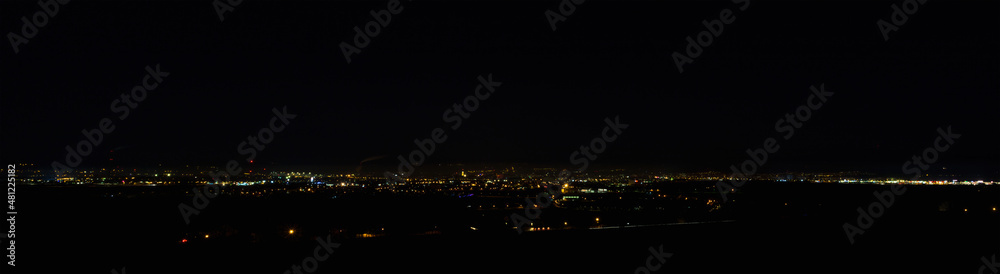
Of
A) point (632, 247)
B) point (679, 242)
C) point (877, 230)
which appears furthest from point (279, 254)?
point (877, 230)

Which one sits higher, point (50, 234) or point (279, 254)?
point (50, 234)

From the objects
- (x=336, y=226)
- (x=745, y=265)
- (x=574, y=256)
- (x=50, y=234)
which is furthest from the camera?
(x=336, y=226)

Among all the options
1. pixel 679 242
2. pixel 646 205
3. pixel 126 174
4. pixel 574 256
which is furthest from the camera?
pixel 126 174

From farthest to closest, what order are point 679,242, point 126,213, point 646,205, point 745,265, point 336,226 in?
1. point 646,205
2. point 126,213
3. point 336,226
4. point 679,242
5. point 745,265

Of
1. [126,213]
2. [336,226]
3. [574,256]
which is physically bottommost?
[574,256]

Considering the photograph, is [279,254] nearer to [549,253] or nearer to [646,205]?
[549,253]

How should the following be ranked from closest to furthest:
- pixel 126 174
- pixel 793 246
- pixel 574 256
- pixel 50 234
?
pixel 574 256 → pixel 793 246 → pixel 50 234 → pixel 126 174

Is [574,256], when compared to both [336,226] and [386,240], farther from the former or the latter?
[336,226]

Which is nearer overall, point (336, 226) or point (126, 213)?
point (336, 226)

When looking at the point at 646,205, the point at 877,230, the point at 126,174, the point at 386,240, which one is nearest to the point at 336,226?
the point at 386,240
